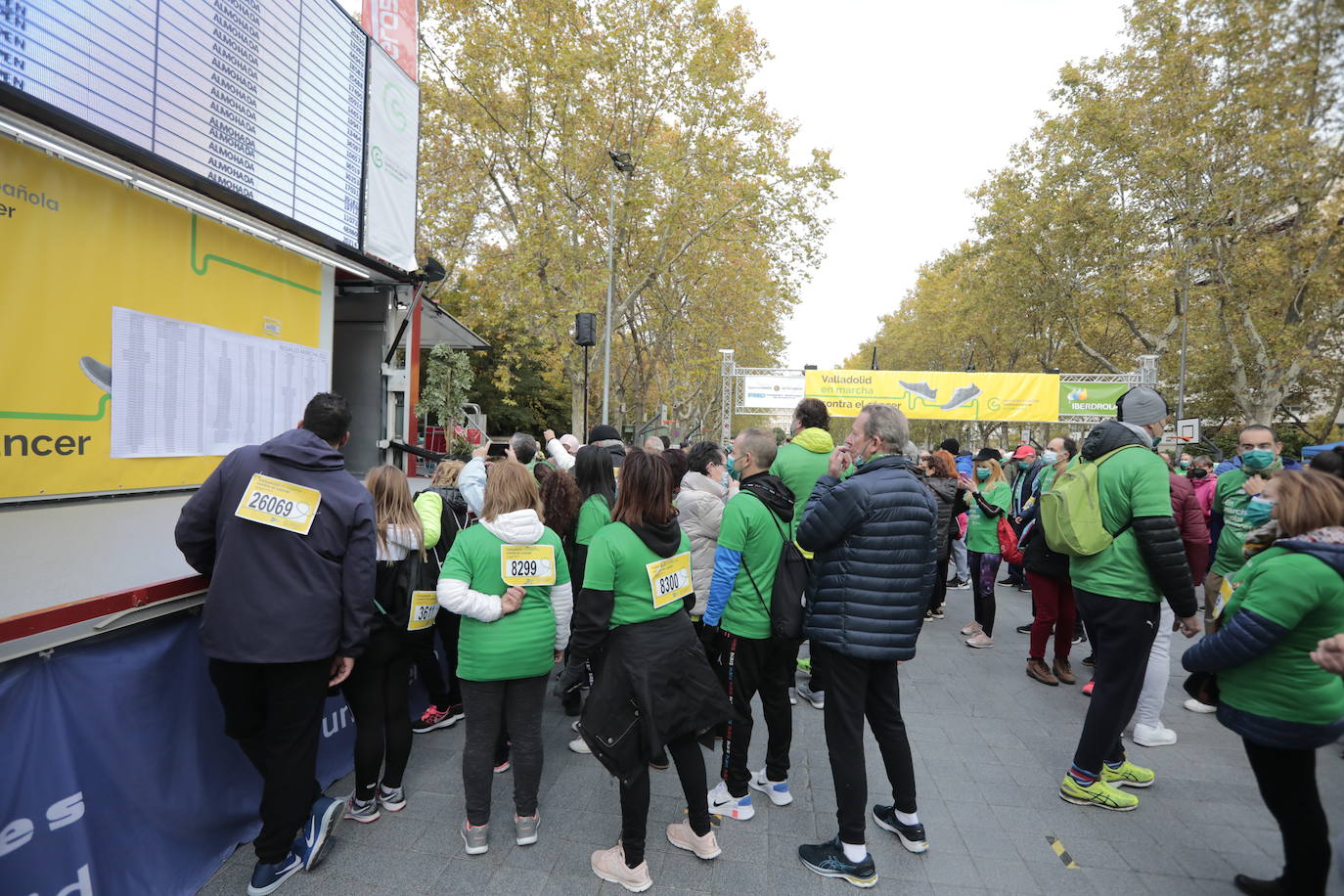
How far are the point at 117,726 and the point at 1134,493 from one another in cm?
455

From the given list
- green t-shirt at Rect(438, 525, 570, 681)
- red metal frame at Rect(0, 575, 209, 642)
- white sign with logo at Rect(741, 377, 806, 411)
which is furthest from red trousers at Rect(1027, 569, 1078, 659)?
white sign with logo at Rect(741, 377, 806, 411)

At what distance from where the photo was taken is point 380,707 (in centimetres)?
305

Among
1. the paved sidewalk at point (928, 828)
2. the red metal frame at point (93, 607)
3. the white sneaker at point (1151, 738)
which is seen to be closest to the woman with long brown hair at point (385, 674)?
the paved sidewalk at point (928, 828)

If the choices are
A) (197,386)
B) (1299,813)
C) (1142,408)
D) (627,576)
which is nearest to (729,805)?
(627,576)

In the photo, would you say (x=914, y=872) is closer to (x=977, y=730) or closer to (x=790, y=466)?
(x=977, y=730)

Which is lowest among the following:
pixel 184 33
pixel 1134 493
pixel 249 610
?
pixel 249 610

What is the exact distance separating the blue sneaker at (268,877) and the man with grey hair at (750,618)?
1.91m

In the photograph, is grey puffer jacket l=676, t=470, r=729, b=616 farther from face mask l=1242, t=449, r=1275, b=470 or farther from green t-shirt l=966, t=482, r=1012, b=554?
face mask l=1242, t=449, r=1275, b=470

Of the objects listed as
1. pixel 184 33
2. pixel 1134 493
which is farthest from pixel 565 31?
pixel 1134 493

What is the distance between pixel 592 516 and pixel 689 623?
4.41 feet

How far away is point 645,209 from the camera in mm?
18094

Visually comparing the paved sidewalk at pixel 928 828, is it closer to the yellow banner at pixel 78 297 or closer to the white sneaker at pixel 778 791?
the white sneaker at pixel 778 791

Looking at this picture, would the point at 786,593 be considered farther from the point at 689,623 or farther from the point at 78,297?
the point at 78,297

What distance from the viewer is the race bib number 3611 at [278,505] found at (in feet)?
8.14
